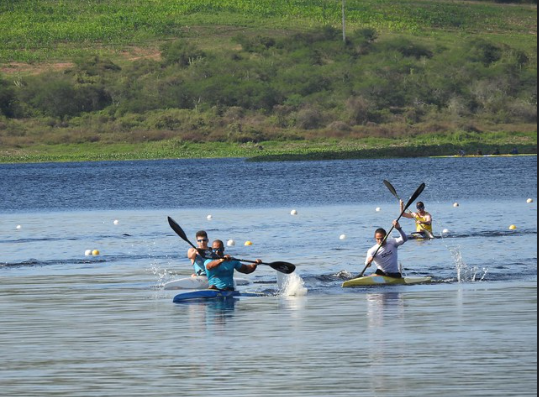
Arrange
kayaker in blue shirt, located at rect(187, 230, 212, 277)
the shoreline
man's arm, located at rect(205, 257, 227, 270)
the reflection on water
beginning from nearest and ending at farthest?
the reflection on water, man's arm, located at rect(205, 257, 227, 270), kayaker in blue shirt, located at rect(187, 230, 212, 277), the shoreline

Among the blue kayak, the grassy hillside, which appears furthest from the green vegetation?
the blue kayak

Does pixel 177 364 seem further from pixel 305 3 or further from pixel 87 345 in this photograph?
pixel 305 3

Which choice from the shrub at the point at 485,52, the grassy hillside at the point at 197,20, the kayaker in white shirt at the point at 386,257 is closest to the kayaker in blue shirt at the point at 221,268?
the kayaker in white shirt at the point at 386,257

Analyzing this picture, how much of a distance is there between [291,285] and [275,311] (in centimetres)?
313

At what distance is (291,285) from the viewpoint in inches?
1131

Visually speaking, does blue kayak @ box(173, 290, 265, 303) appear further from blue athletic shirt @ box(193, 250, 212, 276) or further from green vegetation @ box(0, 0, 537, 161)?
green vegetation @ box(0, 0, 537, 161)

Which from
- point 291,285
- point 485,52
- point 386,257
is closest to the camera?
point 291,285

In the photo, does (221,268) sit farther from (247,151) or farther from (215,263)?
(247,151)

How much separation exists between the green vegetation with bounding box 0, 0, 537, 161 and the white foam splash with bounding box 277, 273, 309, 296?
84810 mm

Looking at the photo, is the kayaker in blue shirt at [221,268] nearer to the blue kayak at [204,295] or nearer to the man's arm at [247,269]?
the man's arm at [247,269]

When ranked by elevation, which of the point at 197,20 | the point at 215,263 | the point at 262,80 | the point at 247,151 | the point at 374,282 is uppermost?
the point at 197,20

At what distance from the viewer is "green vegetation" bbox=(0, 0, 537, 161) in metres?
128

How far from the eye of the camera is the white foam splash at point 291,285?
28500 millimetres

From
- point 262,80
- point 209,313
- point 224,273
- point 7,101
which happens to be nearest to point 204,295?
point 224,273
